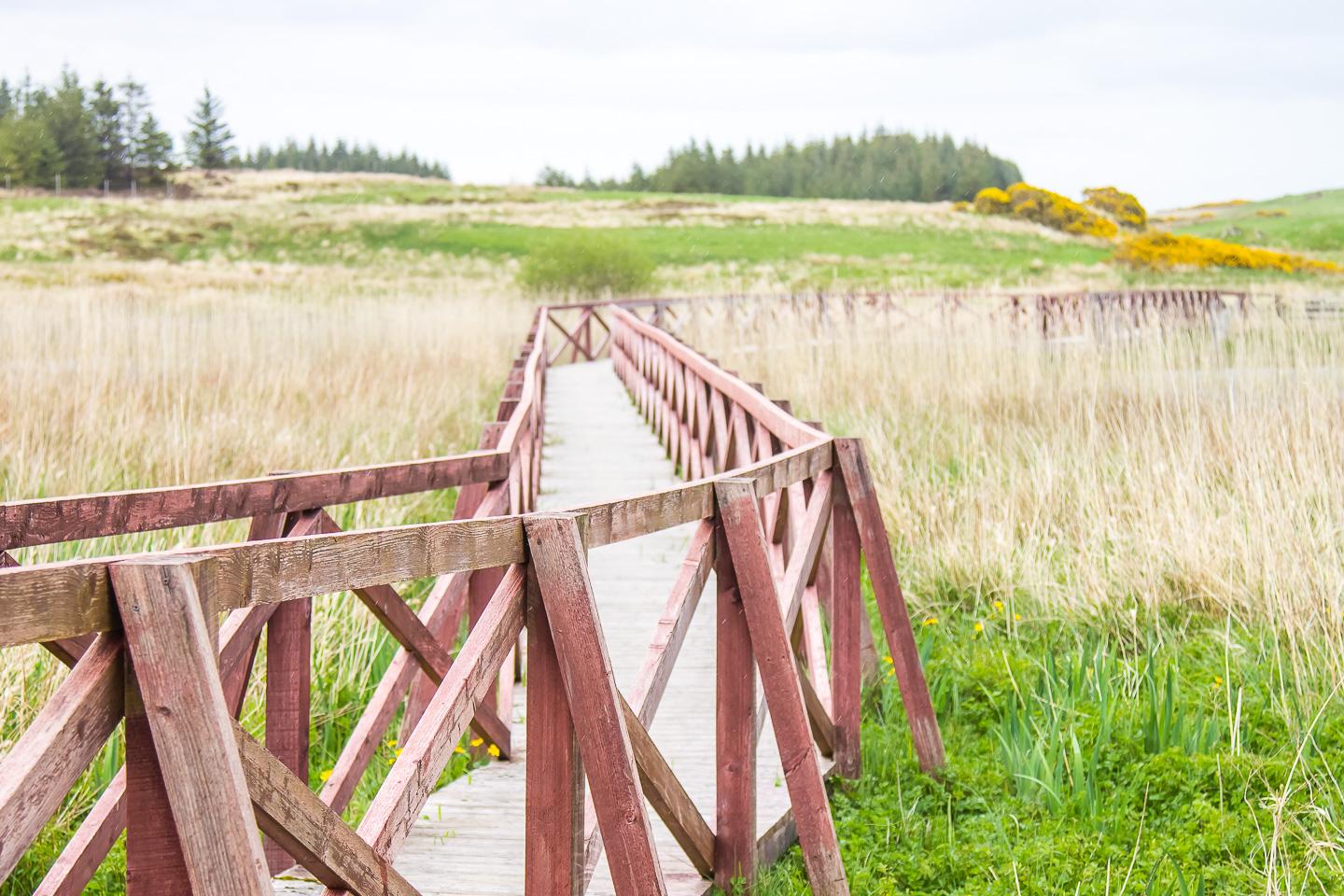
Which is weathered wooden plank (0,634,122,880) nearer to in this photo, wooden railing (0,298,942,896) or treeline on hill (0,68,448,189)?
wooden railing (0,298,942,896)

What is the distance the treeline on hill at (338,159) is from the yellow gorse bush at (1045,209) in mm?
75933

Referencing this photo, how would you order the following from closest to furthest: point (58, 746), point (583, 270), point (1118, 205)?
point (58, 746) < point (583, 270) < point (1118, 205)

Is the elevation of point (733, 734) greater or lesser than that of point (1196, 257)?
lesser

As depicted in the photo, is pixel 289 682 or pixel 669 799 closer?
pixel 669 799

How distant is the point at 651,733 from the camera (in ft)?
13.8

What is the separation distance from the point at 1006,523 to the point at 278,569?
528 centimetres

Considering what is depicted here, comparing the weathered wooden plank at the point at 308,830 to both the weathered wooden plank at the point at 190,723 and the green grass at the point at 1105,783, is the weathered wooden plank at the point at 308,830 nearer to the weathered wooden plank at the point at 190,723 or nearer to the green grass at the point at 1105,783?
the weathered wooden plank at the point at 190,723

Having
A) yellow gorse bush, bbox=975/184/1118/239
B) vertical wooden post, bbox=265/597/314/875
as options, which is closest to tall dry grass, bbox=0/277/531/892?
vertical wooden post, bbox=265/597/314/875

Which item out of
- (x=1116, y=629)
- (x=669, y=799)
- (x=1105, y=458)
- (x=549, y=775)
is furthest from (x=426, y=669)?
(x=1105, y=458)

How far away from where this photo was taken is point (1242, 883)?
3482 mm

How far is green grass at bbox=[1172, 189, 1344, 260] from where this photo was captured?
52375 mm

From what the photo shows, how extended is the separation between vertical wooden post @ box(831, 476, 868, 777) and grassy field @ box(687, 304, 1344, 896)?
208 millimetres

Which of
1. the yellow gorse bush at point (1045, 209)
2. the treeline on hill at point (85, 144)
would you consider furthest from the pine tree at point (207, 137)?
the yellow gorse bush at point (1045, 209)

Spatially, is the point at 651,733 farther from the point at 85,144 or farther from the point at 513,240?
the point at 85,144
